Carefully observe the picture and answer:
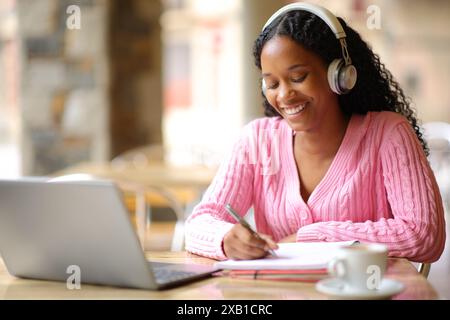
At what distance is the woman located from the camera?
5.36 feet

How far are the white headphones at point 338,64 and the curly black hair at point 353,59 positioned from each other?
0.02 metres

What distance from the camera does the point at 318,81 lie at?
1713 millimetres

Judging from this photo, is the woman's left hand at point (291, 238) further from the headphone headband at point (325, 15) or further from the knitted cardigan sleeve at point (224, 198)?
the headphone headband at point (325, 15)

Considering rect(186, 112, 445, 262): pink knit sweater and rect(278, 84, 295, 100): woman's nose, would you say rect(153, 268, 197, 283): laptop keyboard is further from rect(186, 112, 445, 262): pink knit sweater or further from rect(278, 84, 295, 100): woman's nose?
rect(278, 84, 295, 100): woman's nose

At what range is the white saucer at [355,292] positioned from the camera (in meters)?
1.20

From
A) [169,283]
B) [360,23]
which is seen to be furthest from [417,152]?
[360,23]

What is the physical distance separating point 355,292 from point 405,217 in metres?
0.47

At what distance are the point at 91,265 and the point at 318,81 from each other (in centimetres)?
64

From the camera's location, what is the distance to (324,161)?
1.81 meters

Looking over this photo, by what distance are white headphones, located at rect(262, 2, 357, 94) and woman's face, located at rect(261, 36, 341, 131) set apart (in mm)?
32
